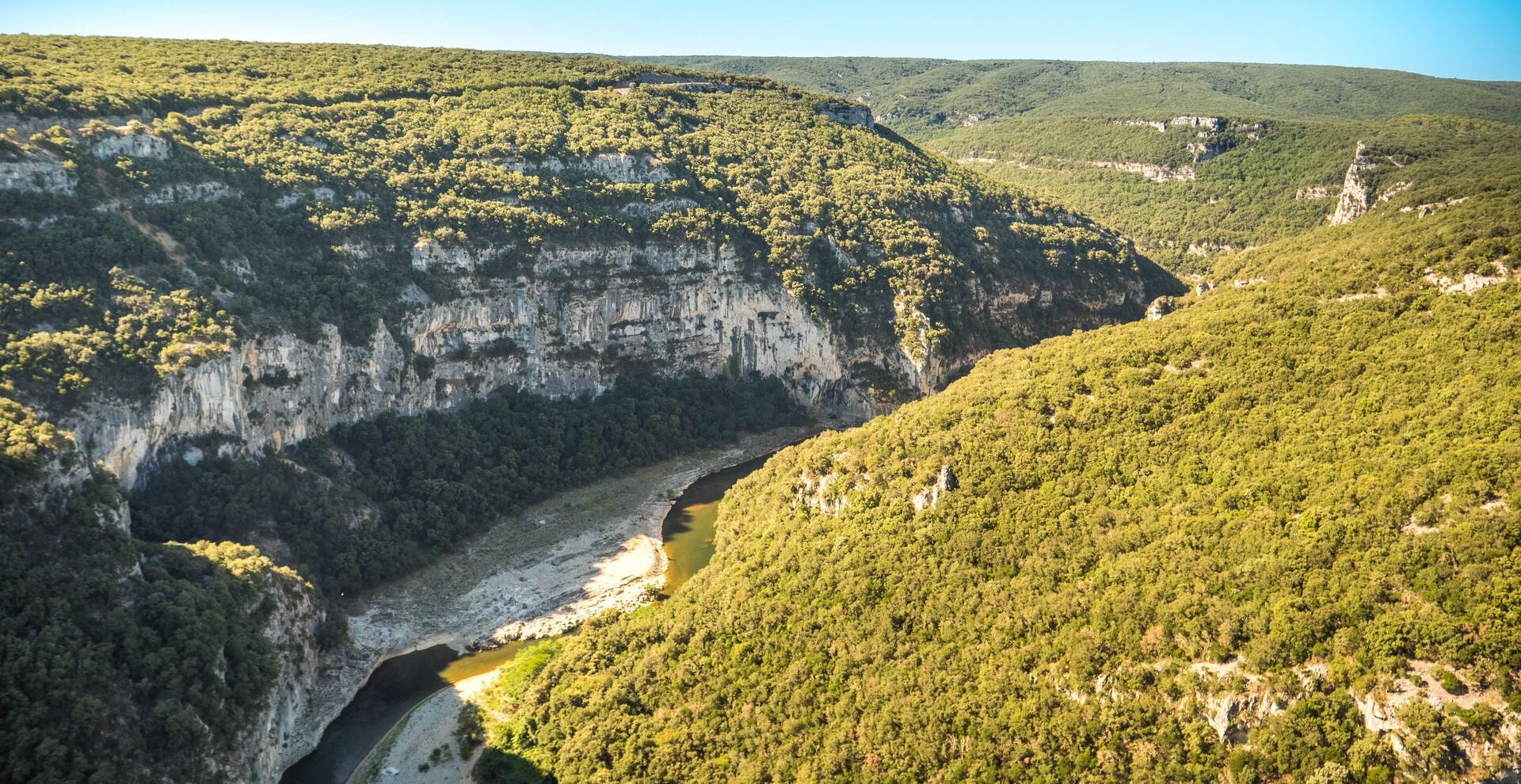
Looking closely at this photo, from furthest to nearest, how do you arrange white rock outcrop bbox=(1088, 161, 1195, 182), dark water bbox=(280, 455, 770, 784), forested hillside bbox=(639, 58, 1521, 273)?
white rock outcrop bbox=(1088, 161, 1195, 182), forested hillside bbox=(639, 58, 1521, 273), dark water bbox=(280, 455, 770, 784)

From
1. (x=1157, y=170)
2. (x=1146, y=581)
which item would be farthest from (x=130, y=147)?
(x=1157, y=170)

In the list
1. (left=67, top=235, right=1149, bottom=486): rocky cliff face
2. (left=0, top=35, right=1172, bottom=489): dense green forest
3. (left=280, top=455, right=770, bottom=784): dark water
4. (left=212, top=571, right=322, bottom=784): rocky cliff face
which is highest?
(left=0, top=35, right=1172, bottom=489): dense green forest

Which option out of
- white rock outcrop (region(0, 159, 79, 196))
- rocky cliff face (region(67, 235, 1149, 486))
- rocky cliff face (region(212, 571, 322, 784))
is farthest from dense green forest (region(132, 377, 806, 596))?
white rock outcrop (region(0, 159, 79, 196))

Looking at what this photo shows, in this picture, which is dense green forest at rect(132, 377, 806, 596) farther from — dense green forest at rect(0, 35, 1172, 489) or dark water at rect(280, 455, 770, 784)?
dark water at rect(280, 455, 770, 784)

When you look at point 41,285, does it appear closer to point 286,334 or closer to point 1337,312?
point 286,334

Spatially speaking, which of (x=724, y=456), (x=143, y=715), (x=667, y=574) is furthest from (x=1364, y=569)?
(x=724, y=456)

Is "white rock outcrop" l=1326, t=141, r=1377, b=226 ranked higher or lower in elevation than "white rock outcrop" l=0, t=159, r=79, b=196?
higher
